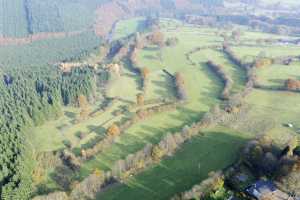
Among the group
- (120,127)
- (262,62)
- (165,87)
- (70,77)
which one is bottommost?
(120,127)

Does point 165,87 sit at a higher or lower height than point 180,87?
lower

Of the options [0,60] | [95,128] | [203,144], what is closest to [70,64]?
[0,60]

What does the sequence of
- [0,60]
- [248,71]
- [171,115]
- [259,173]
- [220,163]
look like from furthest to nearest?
[0,60] → [248,71] → [171,115] → [220,163] → [259,173]

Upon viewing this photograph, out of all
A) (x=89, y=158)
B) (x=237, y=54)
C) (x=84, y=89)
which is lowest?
(x=89, y=158)

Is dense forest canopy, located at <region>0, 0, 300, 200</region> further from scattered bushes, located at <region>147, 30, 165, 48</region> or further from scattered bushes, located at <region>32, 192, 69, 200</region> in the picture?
scattered bushes, located at <region>32, 192, 69, 200</region>

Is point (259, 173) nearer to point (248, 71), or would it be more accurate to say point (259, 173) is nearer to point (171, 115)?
point (171, 115)

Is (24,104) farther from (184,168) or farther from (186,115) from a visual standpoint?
(184,168)

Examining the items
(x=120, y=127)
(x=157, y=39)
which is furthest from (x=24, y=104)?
(x=157, y=39)
